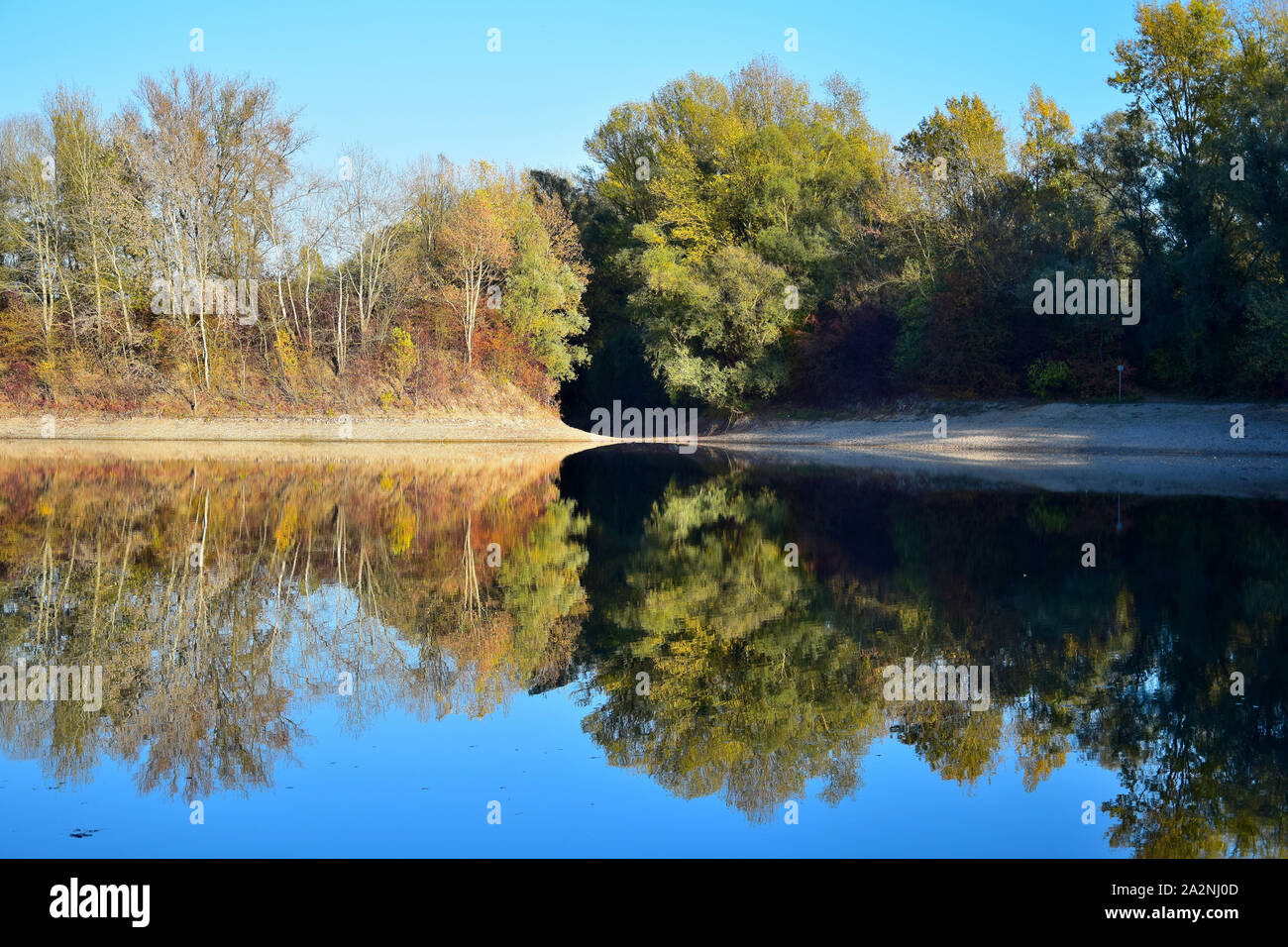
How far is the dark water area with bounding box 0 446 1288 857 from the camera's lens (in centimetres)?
568

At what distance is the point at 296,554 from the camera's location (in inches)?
574

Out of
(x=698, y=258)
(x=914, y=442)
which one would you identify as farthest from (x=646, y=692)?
(x=698, y=258)

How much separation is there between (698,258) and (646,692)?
147ft

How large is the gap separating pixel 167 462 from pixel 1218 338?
34934mm

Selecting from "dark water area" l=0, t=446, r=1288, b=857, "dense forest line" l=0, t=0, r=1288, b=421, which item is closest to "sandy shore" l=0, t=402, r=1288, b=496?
"dense forest line" l=0, t=0, r=1288, b=421

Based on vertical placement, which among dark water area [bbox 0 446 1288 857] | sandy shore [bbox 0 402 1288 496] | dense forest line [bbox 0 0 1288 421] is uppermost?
dense forest line [bbox 0 0 1288 421]

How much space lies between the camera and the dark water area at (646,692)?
568cm

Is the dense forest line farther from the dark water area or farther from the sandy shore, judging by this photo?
the dark water area

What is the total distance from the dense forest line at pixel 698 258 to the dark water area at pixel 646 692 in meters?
24.9

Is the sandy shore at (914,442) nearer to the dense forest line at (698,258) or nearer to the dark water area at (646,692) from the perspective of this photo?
the dense forest line at (698,258)

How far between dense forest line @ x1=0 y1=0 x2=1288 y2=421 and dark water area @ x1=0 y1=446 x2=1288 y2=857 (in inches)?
979

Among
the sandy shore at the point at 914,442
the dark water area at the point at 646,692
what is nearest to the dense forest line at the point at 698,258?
the sandy shore at the point at 914,442

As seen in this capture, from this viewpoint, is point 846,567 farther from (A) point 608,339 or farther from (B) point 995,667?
(A) point 608,339

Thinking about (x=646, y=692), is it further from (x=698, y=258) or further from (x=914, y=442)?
(x=698, y=258)
